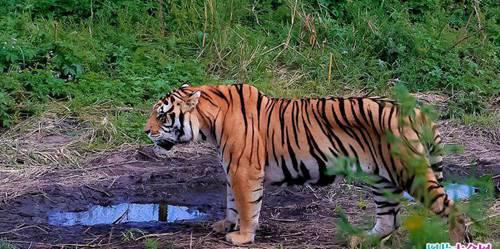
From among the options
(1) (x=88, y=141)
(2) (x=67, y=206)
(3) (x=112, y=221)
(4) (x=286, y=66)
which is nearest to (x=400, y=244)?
(3) (x=112, y=221)

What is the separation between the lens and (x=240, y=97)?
5828mm

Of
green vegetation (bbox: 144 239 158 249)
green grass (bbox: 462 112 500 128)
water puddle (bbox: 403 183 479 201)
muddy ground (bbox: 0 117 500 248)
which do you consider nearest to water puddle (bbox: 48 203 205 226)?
muddy ground (bbox: 0 117 500 248)

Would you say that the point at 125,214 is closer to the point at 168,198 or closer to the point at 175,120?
the point at 168,198

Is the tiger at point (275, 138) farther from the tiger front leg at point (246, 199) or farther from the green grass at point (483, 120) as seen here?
the green grass at point (483, 120)

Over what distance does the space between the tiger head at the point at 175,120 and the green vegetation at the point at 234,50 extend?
2531mm

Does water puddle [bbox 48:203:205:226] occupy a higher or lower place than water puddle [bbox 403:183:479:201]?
lower

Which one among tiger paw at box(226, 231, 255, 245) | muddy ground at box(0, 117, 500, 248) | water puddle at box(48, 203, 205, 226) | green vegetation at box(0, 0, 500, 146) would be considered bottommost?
water puddle at box(48, 203, 205, 226)

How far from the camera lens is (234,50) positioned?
32.3 feet

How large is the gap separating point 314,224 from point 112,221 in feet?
4.54

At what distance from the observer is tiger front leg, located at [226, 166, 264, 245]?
18.3 ft

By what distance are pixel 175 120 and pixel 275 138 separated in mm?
634

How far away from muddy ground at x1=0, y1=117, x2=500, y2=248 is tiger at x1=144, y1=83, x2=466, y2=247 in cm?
35

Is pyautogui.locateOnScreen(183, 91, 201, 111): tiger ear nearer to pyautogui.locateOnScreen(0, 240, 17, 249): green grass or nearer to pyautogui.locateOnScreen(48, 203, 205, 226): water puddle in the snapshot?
pyautogui.locateOnScreen(48, 203, 205, 226): water puddle

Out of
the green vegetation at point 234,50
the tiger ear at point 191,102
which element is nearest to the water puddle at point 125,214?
the tiger ear at point 191,102
